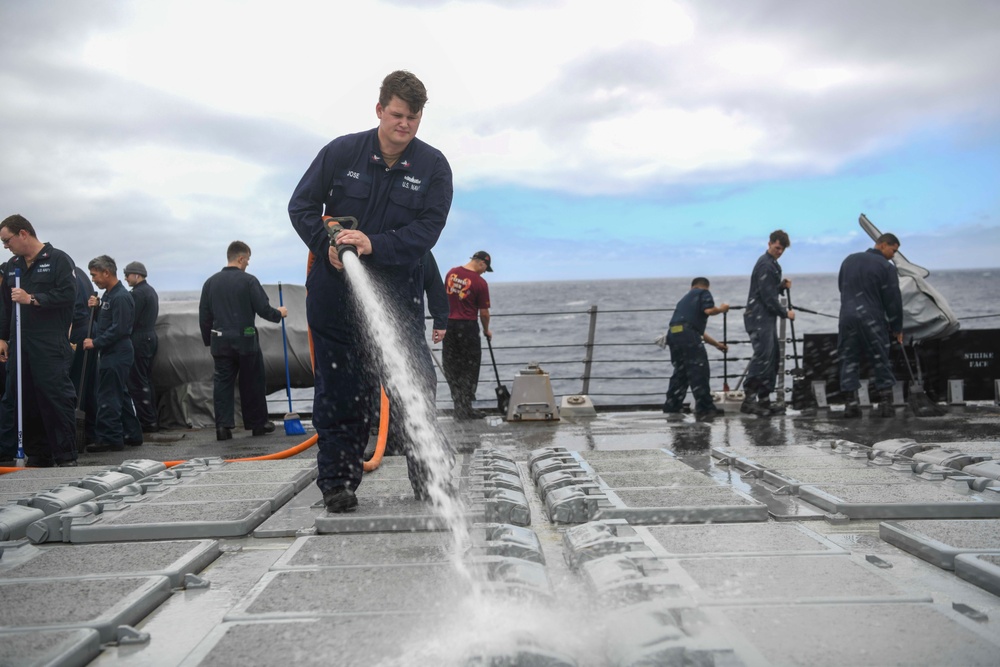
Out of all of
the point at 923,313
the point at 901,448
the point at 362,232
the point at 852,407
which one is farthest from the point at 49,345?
the point at 923,313

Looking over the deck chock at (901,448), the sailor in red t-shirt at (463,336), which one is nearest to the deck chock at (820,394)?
the sailor in red t-shirt at (463,336)

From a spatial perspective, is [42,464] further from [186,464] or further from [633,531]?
[633,531]

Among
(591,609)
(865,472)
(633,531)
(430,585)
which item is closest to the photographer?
(591,609)

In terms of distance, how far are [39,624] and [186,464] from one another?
2928 mm

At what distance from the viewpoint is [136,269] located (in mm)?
8562

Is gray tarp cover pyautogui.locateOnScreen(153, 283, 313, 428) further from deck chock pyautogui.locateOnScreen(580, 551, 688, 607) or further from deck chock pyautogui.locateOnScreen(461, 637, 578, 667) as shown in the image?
deck chock pyautogui.locateOnScreen(461, 637, 578, 667)

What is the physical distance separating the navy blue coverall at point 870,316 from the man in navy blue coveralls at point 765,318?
1.98ft

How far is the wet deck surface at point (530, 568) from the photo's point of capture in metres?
1.98

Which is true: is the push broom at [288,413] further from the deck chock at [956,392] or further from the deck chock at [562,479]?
the deck chock at [956,392]

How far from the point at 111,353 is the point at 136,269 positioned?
3.79ft

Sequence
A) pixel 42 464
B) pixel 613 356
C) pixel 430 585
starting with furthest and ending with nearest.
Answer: pixel 613 356
pixel 42 464
pixel 430 585

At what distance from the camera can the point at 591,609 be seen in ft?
7.22

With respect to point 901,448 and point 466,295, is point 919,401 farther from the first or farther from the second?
point 466,295

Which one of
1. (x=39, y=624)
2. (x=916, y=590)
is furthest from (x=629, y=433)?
(x=39, y=624)
